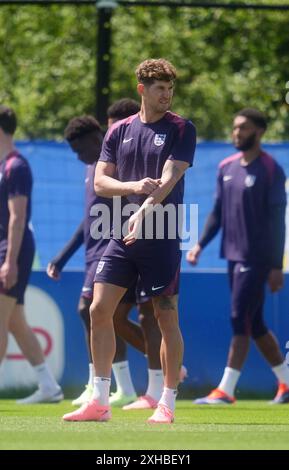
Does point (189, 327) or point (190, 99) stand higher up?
point (190, 99)

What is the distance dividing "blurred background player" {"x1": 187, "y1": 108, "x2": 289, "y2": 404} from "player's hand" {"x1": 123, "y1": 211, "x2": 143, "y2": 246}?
3.04m

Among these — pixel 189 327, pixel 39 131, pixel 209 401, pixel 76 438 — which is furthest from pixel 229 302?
pixel 39 131

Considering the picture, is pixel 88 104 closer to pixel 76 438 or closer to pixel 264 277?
pixel 264 277

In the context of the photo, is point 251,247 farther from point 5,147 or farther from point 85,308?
point 5,147

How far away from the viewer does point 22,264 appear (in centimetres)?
1054

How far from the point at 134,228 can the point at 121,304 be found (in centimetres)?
264

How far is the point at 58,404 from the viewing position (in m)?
10.6

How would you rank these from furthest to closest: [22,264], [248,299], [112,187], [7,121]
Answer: [248,299] < [7,121] < [22,264] < [112,187]

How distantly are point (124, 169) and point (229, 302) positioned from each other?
401cm

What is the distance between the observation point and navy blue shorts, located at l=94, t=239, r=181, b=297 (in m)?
7.98

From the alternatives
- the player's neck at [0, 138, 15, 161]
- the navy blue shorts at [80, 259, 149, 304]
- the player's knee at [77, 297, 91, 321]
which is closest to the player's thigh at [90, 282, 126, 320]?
the navy blue shorts at [80, 259, 149, 304]

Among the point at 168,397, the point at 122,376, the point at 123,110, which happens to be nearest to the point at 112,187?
the point at 168,397
